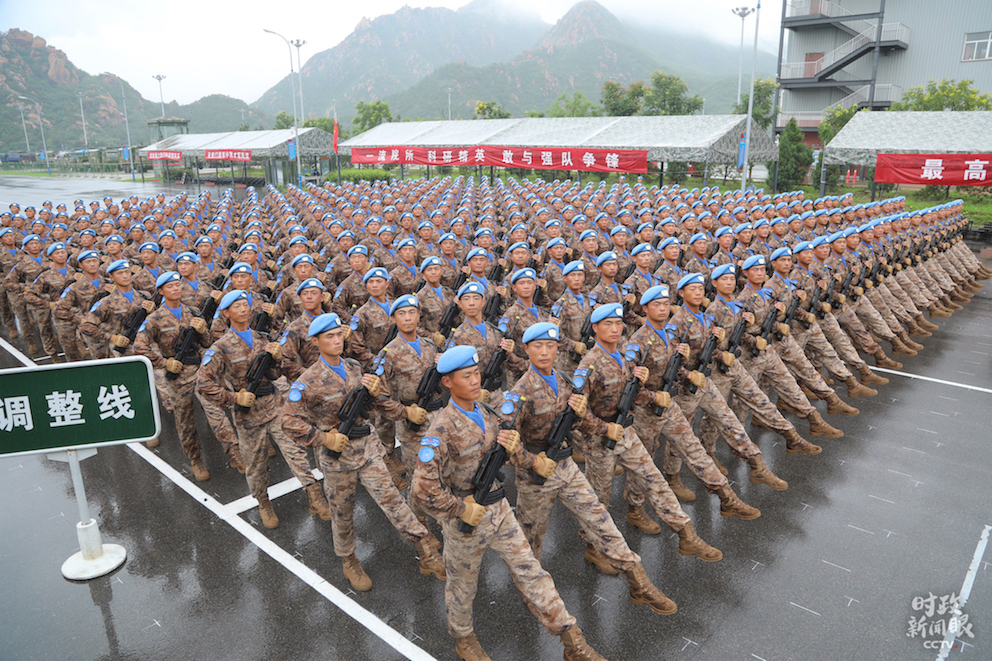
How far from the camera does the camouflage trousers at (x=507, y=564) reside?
3.96m

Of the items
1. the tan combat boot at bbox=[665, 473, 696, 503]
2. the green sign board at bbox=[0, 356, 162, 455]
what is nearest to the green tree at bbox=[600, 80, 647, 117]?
the tan combat boot at bbox=[665, 473, 696, 503]

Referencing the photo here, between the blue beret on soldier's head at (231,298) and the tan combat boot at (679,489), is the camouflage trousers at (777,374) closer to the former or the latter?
the tan combat boot at (679,489)

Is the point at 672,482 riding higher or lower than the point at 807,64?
lower

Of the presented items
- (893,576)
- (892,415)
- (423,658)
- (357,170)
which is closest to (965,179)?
(892,415)

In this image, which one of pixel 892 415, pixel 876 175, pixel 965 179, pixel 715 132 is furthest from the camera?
pixel 715 132

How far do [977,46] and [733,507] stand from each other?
138ft

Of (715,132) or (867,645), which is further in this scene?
(715,132)

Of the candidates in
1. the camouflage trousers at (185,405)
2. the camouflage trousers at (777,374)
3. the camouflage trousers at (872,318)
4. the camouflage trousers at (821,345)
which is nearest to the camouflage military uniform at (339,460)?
the camouflage trousers at (185,405)

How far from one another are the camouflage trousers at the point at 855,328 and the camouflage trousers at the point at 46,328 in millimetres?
12845

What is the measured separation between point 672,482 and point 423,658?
3137mm

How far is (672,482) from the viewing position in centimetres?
626

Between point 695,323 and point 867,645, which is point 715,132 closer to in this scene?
point 695,323

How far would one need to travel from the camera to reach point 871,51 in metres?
37.5

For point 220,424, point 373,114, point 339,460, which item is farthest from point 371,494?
point 373,114
